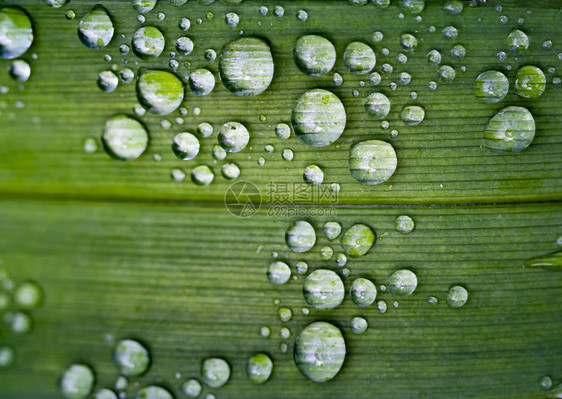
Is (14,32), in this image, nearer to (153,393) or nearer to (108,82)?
(108,82)

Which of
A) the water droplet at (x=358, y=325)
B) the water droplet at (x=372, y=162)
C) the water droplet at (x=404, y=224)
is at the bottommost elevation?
the water droplet at (x=358, y=325)

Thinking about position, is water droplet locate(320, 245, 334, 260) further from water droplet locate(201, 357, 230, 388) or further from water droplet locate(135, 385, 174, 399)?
water droplet locate(135, 385, 174, 399)

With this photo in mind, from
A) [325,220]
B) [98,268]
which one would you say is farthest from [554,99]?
[98,268]

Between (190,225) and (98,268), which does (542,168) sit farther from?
(98,268)

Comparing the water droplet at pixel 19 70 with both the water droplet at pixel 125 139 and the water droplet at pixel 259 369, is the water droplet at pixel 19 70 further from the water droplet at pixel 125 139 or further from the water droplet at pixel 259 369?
the water droplet at pixel 259 369

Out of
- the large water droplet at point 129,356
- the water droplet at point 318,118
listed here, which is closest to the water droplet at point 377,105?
the water droplet at point 318,118

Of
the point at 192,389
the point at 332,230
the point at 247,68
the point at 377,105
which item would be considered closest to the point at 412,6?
the point at 377,105
